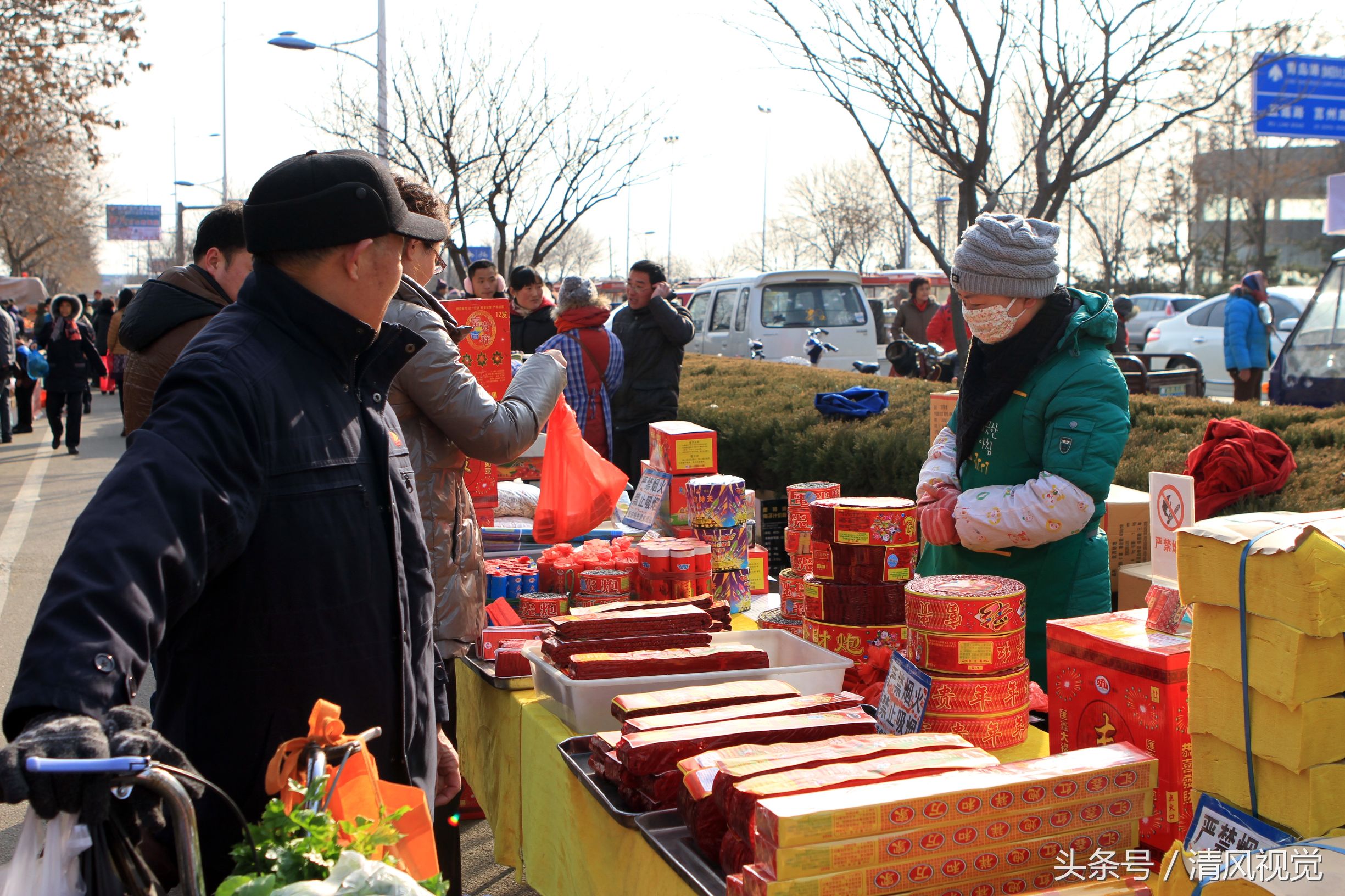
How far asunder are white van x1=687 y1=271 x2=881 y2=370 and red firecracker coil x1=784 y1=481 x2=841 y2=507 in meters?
12.1

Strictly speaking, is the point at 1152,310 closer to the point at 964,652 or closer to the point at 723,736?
the point at 964,652

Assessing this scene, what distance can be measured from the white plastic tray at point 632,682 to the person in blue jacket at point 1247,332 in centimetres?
1081

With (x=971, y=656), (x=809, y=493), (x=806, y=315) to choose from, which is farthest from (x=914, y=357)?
(x=971, y=656)

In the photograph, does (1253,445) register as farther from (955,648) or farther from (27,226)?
(27,226)

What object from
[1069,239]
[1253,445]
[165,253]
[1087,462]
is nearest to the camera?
[1087,462]

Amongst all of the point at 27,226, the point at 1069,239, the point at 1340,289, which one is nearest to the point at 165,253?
the point at 27,226

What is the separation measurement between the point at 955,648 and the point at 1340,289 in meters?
9.45

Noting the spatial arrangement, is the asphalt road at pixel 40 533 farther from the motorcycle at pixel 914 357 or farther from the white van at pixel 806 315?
the white van at pixel 806 315

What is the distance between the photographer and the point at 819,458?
693 centimetres

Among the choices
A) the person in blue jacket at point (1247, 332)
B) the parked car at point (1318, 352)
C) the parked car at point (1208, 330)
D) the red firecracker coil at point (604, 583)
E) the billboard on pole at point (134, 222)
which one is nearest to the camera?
the red firecracker coil at point (604, 583)

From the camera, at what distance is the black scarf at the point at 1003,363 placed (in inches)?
114

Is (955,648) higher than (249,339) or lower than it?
lower

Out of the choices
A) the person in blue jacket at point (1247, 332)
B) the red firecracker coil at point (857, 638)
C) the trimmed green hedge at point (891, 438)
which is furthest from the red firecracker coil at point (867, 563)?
the person in blue jacket at point (1247, 332)

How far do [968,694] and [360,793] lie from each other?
4.23 ft
